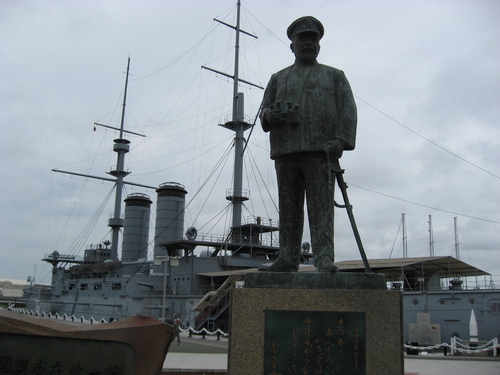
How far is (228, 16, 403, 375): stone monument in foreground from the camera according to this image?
4223mm

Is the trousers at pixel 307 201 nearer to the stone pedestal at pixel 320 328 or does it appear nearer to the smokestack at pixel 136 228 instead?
the stone pedestal at pixel 320 328

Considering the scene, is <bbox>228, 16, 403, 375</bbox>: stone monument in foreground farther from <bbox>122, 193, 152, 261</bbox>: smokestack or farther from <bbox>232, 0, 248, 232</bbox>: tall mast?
<bbox>122, 193, 152, 261</bbox>: smokestack

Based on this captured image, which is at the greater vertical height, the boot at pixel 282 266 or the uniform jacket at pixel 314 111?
the uniform jacket at pixel 314 111

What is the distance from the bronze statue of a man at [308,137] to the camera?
487cm

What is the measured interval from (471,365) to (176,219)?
31.6 metres

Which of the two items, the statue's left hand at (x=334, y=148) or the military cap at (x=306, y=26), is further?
the military cap at (x=306, y=26)

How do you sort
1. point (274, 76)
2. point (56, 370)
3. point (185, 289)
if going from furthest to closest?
point (185, 289)
point (274, 76)
point (56, 370)

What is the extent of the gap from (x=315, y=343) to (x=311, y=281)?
584 mm

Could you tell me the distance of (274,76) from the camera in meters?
5.43

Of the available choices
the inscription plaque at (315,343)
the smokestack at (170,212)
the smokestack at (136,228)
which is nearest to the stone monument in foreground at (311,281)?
the inscription plaque at (315,343)

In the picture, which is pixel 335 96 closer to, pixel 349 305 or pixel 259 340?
pixel 349 305

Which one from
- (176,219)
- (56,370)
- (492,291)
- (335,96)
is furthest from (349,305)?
(176,219)

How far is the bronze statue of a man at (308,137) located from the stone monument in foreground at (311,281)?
0.01 metres

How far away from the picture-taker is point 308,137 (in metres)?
4.90
